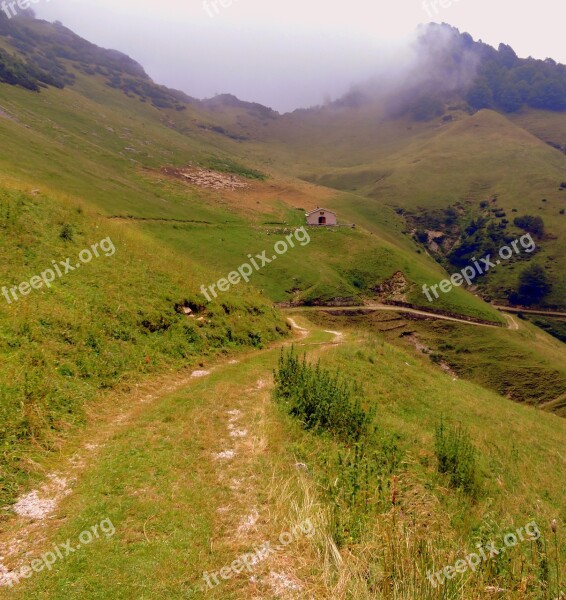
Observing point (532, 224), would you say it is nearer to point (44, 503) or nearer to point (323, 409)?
point (323, 409)

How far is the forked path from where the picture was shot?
549cm

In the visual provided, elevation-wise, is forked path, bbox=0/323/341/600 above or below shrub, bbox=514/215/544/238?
below

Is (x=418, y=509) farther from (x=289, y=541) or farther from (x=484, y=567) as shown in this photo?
(x=289, y=541)

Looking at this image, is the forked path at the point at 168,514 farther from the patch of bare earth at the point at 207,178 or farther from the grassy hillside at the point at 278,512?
the patch of bare earth at the point at 207,178

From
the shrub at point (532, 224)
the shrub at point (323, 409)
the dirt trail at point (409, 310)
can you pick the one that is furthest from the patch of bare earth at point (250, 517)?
the shrub at point (532, 224)

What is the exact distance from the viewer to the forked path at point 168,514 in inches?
216

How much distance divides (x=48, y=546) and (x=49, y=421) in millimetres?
4520

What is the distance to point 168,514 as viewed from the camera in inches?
273

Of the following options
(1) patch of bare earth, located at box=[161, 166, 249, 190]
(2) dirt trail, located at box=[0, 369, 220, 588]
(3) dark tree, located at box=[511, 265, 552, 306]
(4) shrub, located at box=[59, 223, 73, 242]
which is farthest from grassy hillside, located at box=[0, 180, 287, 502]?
(3) dark tree, located at box=[511, 265, 552, 306]

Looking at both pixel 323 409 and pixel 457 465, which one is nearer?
pixel 457 465

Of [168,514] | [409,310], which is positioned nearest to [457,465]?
[168,514]

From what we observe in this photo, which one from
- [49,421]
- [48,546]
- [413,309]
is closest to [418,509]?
[48,546]

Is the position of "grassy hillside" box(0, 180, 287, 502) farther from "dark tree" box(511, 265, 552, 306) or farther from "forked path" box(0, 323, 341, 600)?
"dark tree" box(511, 265, 552, 306)

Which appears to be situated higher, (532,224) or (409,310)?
(532,224)
